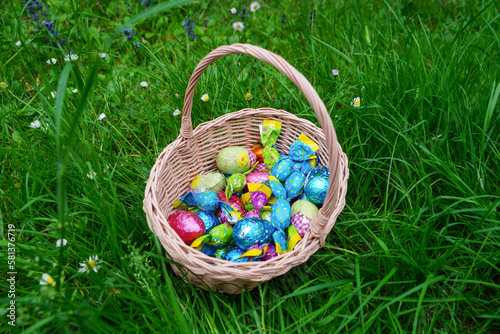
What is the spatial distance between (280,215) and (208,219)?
1.14ft

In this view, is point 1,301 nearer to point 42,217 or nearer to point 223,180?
point 42,217

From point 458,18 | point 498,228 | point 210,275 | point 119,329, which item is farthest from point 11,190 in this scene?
point 458,18

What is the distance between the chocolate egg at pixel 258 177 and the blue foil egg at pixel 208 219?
303 mm

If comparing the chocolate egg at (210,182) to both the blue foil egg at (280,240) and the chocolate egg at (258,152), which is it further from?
the blue foil egg at (280,240)

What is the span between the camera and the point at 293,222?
1766 millimetres

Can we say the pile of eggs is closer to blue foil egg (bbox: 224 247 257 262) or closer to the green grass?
blue foil egg (bbox: 224 247 257 262)

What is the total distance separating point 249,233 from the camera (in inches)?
63.8

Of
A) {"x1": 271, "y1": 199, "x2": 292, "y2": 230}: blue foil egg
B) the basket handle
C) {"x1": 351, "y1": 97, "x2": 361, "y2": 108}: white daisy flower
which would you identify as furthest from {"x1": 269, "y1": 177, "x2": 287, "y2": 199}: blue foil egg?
{"x1": 351, "y1": 97, "x2": 361, "y2": 108}: white daisy flower

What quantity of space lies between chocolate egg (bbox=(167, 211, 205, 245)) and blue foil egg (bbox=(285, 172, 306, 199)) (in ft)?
1.60

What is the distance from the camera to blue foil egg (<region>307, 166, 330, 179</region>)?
6.31 ft

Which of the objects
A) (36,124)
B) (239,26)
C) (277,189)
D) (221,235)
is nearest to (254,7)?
(239,26)

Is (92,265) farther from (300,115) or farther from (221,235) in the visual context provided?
(300,115)

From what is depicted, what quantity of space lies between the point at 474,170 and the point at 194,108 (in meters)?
1.51

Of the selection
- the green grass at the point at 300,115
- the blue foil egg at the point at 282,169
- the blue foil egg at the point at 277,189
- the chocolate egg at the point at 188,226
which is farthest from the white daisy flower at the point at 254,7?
the chocolate egg at the point at 188,226
